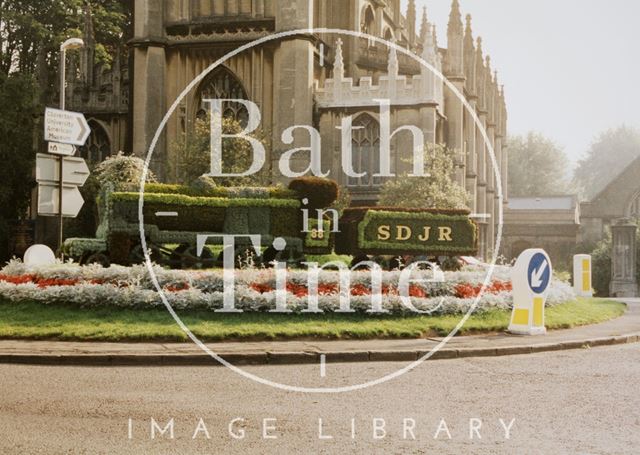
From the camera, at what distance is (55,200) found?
18078 mm

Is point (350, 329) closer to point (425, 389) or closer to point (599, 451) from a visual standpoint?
point (425, 389)

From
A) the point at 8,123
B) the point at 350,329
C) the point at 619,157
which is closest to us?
the point at 350,329

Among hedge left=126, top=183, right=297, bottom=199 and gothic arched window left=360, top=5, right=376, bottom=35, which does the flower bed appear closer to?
hedge left=126, top=183, right=297, bottom=199

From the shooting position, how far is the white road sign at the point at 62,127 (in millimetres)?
17812

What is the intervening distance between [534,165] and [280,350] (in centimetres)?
9807

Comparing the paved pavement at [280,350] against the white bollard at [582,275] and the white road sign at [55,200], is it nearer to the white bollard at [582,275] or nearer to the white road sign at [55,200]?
the white road sign at [55,200]

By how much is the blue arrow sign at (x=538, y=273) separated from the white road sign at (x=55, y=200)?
9.49 metres

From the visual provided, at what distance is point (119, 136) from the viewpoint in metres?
39.9

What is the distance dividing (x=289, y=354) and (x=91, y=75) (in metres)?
33.3

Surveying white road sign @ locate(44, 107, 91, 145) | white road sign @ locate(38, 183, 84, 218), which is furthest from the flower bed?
white road sign @ locate(44, 107, 91, 145)

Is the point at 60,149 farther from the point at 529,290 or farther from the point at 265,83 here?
the point at 265,83

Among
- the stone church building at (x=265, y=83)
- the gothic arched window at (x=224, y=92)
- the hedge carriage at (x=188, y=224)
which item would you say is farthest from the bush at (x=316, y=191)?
the gothic arched window at (x=224, y=92)

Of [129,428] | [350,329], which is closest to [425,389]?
[129,428]

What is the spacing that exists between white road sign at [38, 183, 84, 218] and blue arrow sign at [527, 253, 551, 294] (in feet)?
31.1
